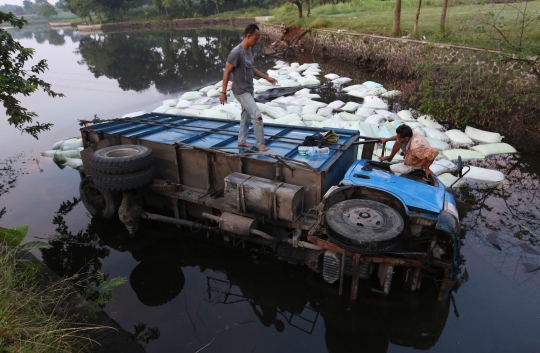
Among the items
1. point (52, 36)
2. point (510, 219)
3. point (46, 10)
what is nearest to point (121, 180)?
point (510, 219)

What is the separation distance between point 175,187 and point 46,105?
1175 centimetres

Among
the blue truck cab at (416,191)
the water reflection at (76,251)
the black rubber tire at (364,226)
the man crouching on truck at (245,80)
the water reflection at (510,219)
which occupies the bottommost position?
the water reflection at (76,251)

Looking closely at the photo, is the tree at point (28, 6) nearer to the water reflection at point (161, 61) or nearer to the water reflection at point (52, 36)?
the water reflection at point (52, 36)

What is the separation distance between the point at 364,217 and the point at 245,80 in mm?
2458

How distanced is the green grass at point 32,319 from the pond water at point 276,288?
100 cm

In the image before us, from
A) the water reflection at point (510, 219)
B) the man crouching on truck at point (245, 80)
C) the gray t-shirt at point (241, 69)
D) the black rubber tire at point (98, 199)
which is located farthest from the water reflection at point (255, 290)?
the gray t-shirt at point (241, 69)

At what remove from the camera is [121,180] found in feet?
15.8

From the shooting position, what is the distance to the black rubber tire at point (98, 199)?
549 centimetres

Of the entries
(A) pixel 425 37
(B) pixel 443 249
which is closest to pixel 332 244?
(B) pixel 443 249

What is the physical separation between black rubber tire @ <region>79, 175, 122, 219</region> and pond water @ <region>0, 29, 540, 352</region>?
0.24 metres

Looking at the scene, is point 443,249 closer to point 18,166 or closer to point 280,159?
point 280,159

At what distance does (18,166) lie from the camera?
813cm

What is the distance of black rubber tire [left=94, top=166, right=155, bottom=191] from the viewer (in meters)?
4.83

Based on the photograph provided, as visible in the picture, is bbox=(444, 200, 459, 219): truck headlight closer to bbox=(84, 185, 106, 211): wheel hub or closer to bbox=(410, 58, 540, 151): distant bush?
bbox=(84, 185, 106, 211): wheel hub
